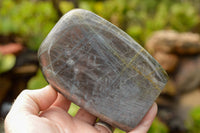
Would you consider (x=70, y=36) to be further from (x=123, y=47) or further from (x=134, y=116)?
(x=134, y=116)

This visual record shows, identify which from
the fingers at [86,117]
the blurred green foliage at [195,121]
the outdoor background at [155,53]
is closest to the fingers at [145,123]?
the fingers at [86,117]

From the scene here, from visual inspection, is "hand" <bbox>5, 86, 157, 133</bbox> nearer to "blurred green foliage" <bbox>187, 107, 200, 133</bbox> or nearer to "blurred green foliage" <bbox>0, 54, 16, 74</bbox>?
"blurred green foliage" <bbox>187, 107, 200, 133</bbox>

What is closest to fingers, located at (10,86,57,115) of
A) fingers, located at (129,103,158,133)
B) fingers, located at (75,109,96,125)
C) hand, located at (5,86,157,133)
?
hand, located at (5,86,157,133)

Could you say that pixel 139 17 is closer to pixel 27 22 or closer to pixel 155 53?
pixel 155 53

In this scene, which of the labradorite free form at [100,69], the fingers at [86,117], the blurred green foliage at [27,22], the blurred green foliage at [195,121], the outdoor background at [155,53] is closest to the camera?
the labradorite free form at [100,69]

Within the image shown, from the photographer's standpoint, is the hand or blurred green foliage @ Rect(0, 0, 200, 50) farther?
blurred green foliage @ Rect(0, 0, 200, 50)

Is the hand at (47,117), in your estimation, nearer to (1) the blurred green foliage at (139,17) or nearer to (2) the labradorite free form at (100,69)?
(2) the labradorite free form at (100,69)

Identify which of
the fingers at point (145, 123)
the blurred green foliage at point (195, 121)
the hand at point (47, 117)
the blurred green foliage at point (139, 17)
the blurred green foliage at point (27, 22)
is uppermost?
the hand at point (47, 117)

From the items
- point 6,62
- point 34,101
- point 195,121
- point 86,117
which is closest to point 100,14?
point 6,62
